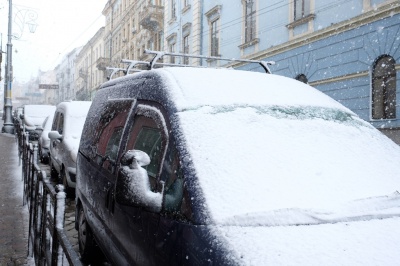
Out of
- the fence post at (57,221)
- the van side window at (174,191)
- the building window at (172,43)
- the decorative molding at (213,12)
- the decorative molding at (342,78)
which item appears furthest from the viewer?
the building window at (172,43)

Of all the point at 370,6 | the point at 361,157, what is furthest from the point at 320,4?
the point at 361,157

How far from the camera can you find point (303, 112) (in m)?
2.48

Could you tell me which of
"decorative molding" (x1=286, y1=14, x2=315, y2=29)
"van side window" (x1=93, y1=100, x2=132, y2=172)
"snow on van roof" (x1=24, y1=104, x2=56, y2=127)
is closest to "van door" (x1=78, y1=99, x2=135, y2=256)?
"van side window" (x1=93, y1=100, x2=132, y2=172)

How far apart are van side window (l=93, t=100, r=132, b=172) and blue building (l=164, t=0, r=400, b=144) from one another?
883 cm

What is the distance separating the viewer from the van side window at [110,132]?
299 centimetres

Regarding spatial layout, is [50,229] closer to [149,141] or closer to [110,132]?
[110,132]

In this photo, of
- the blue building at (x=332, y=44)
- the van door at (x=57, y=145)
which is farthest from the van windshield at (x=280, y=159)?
the blue building at (x=332, y=44)

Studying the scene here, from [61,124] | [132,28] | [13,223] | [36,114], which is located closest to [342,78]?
[61,124]

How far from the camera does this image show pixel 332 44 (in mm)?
12680

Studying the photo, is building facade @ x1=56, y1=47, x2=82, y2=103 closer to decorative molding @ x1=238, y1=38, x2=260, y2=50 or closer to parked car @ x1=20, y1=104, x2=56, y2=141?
parked car @ x1=20, y1=104, x2=56, y2=141

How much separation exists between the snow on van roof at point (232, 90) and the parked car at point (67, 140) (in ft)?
14.6

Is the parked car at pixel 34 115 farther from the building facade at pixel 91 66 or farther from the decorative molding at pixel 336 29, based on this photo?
the building facade at pixel 91 66

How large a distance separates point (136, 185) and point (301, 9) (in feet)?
44.6

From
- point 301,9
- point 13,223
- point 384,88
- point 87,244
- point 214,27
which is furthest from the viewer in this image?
point 214,27
